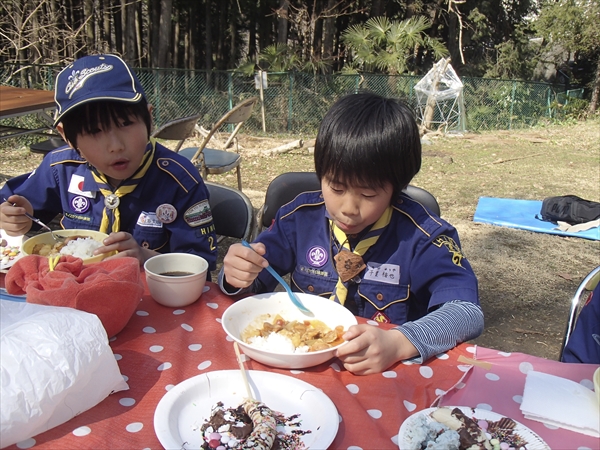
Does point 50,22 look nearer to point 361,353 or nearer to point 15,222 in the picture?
point 15,222

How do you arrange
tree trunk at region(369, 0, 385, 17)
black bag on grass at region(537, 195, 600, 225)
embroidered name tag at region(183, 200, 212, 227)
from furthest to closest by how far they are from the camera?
tree trunk at region(369, 0, 385, 17) → black bag on grass at region(537, 195, 600, 225) → embroidered name tag at region(183, 200, 212, 227)

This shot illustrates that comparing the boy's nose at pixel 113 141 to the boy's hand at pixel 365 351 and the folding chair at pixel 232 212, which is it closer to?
the folding chair at pixel 232 212

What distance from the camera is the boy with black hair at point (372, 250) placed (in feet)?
4.16

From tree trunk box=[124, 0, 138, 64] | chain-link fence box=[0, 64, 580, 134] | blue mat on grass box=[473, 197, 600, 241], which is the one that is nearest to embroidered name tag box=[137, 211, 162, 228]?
blue mat on grass box=[473, 197, 600, 241]

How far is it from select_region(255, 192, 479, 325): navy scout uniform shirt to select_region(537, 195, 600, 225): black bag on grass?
17.3 ft

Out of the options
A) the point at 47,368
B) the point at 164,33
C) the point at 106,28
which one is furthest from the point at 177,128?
the point at 106,28

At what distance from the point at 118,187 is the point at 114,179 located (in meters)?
0.06

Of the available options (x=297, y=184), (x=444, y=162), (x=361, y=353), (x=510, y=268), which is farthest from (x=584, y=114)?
(x=361, y=353)

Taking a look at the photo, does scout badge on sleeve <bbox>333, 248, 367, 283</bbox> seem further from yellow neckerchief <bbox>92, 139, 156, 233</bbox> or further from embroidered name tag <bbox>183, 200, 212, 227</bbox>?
yellow neckerchief <bbox>92, 139, 156, 233</bbox>

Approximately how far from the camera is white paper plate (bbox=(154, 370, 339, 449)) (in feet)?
2.92

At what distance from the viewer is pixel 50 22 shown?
33.7ft

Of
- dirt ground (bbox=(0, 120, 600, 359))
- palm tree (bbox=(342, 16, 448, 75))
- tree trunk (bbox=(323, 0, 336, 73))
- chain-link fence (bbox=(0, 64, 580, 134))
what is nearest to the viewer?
dirt ground (bbox=(0, 120, 600, 359))

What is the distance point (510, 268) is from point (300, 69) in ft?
31.6

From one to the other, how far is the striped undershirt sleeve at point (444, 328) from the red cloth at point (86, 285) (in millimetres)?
679
